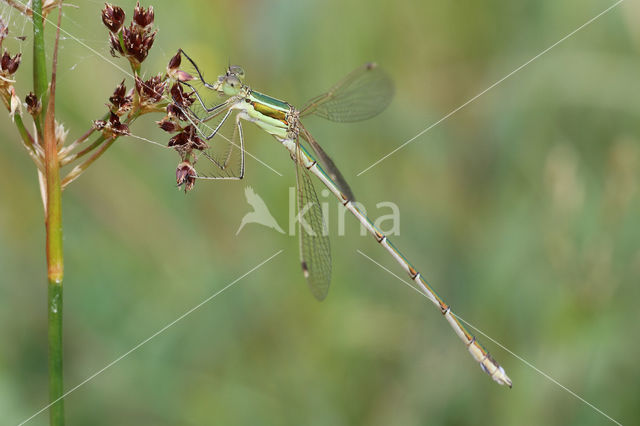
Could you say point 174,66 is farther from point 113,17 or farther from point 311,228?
point 311,228

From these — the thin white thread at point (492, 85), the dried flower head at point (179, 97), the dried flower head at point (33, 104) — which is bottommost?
the dried flower head at point (33, 104)

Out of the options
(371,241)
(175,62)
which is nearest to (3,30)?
(175,62)

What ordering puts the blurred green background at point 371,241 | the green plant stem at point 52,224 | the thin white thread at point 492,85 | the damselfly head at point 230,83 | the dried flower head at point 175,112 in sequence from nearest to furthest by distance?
1. the green plant stem at point 52,224
2. the dried flower head at point 175,112
3. the damselfly head at point 230,83
4. the blurred green background at point 371,241
5. the thin white thread at point 492,85

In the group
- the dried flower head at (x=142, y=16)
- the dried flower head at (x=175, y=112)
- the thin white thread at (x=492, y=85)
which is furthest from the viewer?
the thin white thread at (x=492, y=85)

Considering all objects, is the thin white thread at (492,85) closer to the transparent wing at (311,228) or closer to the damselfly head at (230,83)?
the transparent wing at (311,228)

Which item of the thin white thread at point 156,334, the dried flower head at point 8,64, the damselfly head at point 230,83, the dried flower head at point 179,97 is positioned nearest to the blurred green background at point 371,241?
the thin white thread at point 156,334

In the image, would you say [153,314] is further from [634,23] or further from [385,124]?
[634,23]

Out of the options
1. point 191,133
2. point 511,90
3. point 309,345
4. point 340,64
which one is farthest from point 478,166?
point 191,133
